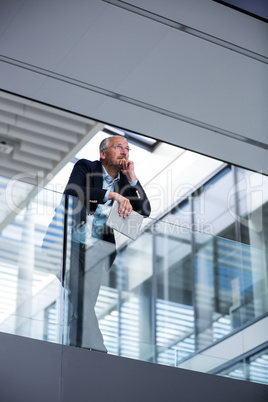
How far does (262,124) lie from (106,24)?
5.20 ft

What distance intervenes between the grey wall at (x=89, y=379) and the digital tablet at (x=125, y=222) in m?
0.71

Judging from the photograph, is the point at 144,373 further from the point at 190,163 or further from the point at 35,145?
the point at 190,163

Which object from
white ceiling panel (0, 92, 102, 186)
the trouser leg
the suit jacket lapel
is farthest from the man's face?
white ceiling panel (0, 92, 102, 186)

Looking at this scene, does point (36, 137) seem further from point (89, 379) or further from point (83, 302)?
point (89, 379)

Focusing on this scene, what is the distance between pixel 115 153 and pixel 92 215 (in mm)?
548

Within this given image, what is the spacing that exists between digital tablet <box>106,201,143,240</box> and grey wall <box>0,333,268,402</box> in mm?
713

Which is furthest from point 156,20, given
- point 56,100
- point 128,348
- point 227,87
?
point 128,348

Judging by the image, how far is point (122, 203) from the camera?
367 centimetres

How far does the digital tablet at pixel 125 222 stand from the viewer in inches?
144

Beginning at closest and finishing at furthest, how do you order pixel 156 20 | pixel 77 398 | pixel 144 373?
1. pixel 77 398
2. pixel 144 373
3. pixel 156 20

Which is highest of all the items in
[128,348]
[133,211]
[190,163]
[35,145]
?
[190,163]

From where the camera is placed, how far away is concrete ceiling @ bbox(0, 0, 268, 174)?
4195 millimetres

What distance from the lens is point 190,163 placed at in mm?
9672

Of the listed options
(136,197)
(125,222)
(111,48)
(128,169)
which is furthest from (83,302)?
(111,48)
